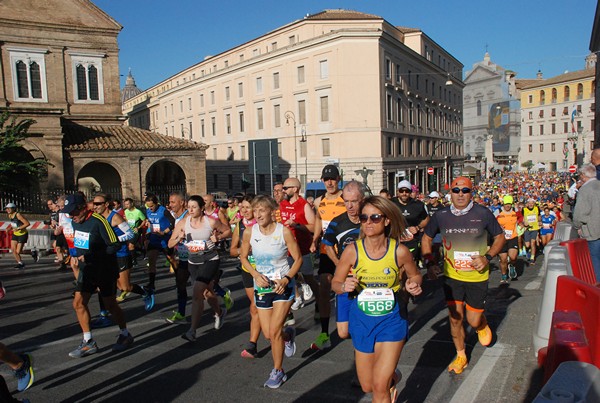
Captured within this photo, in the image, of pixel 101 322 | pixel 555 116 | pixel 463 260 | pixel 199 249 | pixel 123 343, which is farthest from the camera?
pixel 555 116

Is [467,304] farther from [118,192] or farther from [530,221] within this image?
[118,192]

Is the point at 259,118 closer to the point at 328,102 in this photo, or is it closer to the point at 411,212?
the point at 328,102

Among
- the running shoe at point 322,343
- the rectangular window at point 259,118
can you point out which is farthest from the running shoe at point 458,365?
the rectangular window at point 259,118

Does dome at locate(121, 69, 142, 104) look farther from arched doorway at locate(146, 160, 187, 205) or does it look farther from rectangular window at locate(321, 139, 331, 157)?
arched doorway at locate(146, 160, 187, 205)

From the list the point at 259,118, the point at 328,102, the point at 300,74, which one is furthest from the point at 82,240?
the point at 259,118

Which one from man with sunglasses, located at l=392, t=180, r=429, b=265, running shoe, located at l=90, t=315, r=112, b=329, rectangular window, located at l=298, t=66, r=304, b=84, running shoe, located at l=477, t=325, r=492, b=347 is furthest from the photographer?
rectangular window, located at l=298, t=66, r=304, b=84

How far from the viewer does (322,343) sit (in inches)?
228

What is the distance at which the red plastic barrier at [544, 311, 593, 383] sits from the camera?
2834 mm

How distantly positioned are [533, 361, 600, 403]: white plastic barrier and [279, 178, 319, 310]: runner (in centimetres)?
460

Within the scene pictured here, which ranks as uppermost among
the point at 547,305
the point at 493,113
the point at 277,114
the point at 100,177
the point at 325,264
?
the point at 493,113

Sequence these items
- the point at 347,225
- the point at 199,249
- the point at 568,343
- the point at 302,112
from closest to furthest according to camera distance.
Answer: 1. the point at 568,343
2. the point at 347,225
3. the point at 199,249
4. the point at 302,112

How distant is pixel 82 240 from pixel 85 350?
136 cm

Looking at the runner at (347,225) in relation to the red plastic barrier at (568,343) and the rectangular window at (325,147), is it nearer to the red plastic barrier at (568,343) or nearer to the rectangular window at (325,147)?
the red plastic barrier at (568,343)

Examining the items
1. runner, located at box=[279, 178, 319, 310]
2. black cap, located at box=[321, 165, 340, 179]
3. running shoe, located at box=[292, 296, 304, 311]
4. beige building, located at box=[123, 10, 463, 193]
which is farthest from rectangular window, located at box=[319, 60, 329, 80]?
black cap, located at box=[321, 165, 340, 179]
